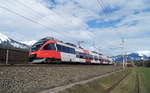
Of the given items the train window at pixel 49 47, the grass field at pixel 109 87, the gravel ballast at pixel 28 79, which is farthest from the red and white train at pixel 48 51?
the grass field at pixel 109 87

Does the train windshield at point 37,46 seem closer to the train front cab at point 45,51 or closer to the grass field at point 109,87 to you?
the train front cab at point 45,51

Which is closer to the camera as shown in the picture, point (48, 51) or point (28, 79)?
point (28, 79)

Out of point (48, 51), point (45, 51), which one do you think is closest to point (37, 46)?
point (45, 51)

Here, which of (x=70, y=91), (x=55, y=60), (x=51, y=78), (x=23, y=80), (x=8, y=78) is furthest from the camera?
(x=55, y=60)

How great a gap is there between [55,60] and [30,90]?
34.2 feet

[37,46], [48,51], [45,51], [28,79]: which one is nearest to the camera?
[28,79]

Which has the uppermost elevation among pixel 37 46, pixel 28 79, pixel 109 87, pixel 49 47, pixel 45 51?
pixel 37 46

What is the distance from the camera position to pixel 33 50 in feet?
65.9

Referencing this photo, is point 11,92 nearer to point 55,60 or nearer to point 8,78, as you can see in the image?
point 8,78

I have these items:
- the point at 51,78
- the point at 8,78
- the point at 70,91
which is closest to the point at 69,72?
the point at 51,78

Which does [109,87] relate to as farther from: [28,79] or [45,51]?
[28,79]

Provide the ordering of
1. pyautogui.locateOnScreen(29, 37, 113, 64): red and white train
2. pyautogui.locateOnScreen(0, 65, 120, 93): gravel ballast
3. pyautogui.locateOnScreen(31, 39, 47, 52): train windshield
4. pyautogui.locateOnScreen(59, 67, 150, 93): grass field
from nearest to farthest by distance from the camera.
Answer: pyautogui.locateOnScreen(0, 65, 120, 93): gravel ballast < pyautogui.locateOnScreen(59, 67, 150, 93): grass field < pyautogui.locateOnScreen(29, 37, 113, 64): red and white train < pyautogui.locateOnScreen(31, 39, 47, 52): train windshield

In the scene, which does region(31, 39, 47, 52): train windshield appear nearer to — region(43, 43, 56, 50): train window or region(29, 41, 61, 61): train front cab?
region(29, 41, 61, 61): train front cab

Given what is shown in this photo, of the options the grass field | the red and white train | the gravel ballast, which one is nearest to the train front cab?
the red and white train
